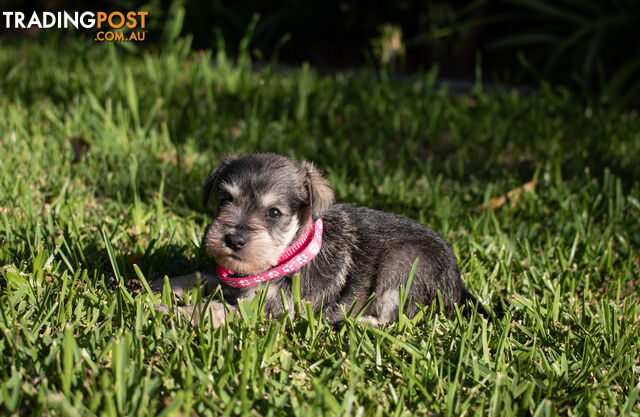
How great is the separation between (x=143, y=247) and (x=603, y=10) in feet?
23.9

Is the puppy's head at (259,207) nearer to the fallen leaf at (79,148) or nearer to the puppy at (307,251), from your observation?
the puppy at (307,251)

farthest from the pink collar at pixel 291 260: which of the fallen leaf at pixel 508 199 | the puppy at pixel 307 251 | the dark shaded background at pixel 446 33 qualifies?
the dark shaded background at pixel 446 33

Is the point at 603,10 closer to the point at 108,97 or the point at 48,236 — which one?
the point at 108,97

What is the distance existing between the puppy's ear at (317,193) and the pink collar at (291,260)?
0.47ft

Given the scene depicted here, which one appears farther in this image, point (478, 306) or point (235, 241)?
point (478, 306)

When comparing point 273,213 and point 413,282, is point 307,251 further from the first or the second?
point 413,282

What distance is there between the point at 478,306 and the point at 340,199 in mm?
1754

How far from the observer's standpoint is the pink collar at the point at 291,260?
3.12 metres

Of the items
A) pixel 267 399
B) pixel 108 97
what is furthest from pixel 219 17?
pixel 267 399

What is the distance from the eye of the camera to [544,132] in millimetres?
6426

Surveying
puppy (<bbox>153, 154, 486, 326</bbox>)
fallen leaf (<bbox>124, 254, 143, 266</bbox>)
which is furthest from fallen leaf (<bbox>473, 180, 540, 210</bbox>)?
fallen leaf (<bbox>124, 254, 143, 266</bbox>)

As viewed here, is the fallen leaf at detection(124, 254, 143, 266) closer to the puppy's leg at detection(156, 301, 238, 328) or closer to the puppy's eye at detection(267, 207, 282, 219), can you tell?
the puppy's leg at detection(156, 301, 238, 328)

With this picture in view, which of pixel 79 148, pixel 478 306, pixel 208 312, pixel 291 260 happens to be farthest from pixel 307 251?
pixel 79 148

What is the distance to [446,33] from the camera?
8242 millimetres
